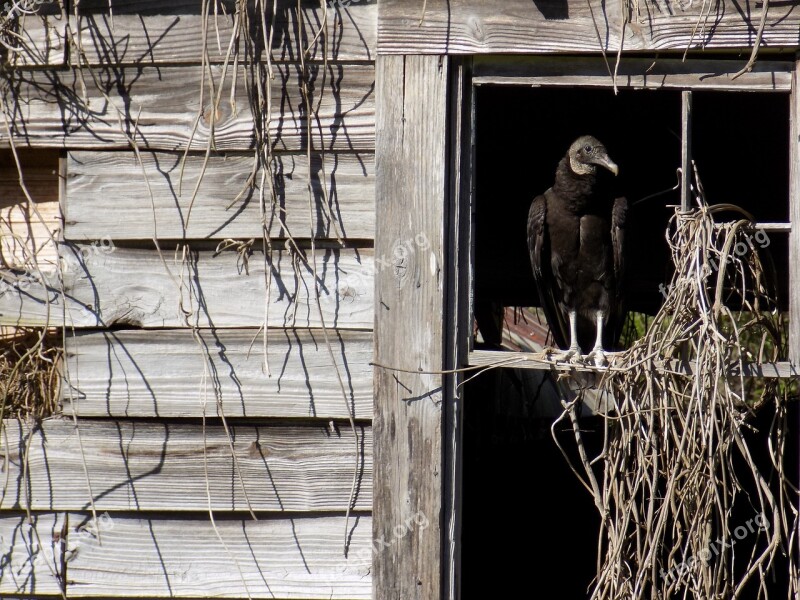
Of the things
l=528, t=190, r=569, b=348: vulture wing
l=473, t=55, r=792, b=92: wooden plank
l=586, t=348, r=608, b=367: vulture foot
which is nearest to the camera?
l=473, t=55, r=792, b=92: wooden plank

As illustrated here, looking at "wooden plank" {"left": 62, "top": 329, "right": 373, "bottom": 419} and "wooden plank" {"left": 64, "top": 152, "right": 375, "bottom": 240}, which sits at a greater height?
"wooden plank" {"left": 64, "top": 152, "right": 375, "bottom": 240}

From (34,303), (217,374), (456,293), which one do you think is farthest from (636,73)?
(34,303)

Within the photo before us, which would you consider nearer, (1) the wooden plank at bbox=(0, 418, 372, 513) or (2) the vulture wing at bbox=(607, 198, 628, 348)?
(1) the wooden plank at bbox=(0, 418, 372, 513)

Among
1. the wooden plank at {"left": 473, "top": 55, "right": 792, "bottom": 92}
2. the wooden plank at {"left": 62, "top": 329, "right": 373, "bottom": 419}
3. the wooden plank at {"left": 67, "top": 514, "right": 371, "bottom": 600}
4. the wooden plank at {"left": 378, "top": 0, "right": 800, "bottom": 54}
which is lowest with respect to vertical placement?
the wooden plank at {"left": 67, "top": 514, "right": 371, "bottom": 600}

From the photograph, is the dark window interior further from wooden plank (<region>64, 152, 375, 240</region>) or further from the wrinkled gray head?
wooden plank (<region>64, 152, 375, 240</region>)

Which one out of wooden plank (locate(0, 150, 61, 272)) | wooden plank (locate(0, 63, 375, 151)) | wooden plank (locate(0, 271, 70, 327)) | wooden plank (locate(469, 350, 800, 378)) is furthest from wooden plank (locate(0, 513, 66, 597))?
wooden plank (locate(469, 350, 800, 378))

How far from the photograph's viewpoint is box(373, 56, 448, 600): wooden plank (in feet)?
7.20

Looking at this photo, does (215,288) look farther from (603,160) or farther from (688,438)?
(603,160)

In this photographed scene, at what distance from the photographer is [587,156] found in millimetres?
3059

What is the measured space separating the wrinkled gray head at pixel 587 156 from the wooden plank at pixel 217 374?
48.0 inches

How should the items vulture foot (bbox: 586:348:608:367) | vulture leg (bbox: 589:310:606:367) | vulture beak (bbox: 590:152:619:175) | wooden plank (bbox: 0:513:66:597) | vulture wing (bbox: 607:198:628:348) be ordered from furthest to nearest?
1. vulture wing (bbox: 607:198:628:348)
2. vulture beak (bbox: 590:152:619:175)
3. vulture leg (bbox: 589:310:606:367)
4. vulture foot (bbox: 586:348:608:367)
5. wooden plank (bbox: 0:513:66:597)

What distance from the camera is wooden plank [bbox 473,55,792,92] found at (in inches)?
87.2

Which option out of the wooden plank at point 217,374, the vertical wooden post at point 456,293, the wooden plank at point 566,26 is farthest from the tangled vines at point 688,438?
the wooden plank at point 217,374

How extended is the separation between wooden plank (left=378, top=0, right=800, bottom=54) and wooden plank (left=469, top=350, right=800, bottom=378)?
0.78 metres
